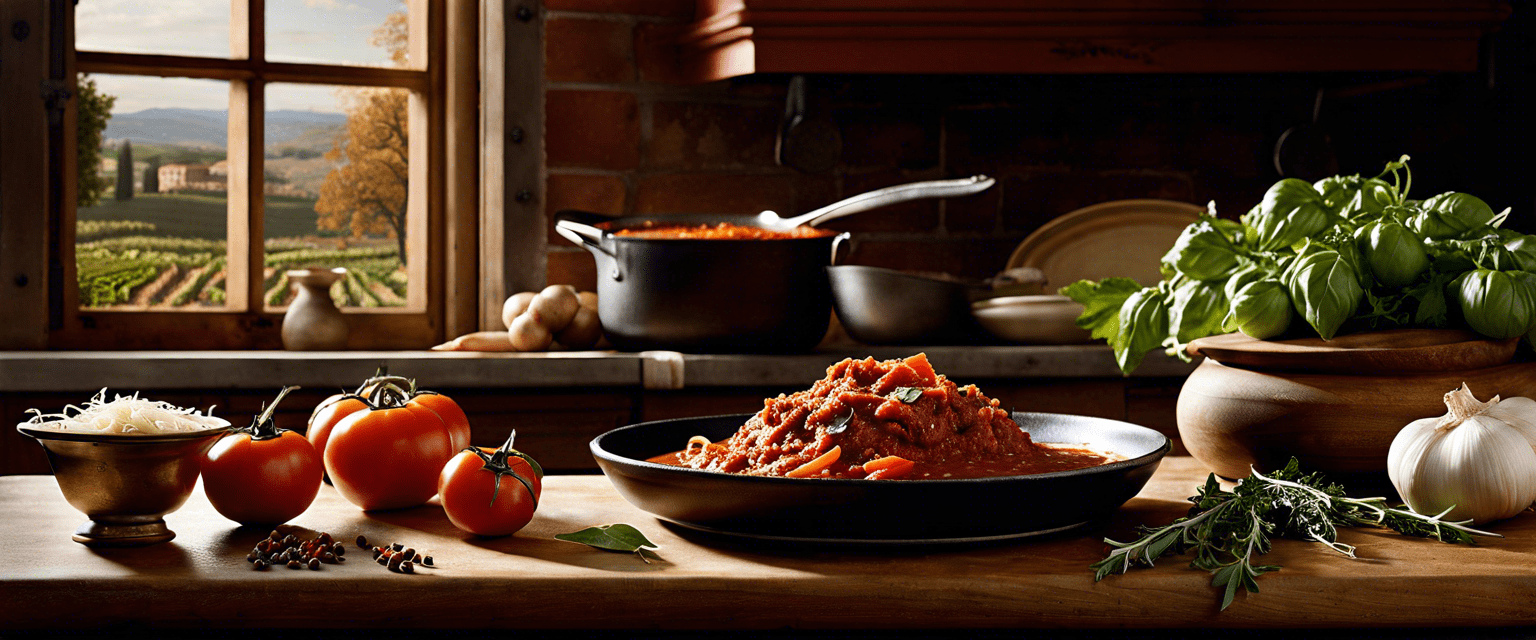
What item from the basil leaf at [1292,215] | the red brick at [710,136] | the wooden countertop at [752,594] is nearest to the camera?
the wooden countertop at [752,594]

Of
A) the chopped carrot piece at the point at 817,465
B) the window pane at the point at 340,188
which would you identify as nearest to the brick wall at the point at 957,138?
the window pane at the point at 340,188

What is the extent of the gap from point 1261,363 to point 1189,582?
0.38 meters

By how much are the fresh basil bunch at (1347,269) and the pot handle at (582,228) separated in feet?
3.92

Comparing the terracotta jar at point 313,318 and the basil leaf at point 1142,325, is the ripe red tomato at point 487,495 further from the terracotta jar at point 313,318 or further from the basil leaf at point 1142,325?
the terracotta jar at point 313,318

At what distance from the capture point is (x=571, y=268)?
2.65m

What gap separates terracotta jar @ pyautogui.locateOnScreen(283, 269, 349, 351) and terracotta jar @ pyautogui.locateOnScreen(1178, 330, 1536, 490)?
1.84 metres

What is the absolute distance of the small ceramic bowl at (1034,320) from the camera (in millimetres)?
2338

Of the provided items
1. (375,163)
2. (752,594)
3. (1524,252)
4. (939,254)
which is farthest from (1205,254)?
(375,163)

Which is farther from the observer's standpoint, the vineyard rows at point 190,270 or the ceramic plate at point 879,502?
the vineyard rows at point 190,270

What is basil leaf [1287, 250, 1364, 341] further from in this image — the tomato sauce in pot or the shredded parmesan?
the tomato sauce in pot

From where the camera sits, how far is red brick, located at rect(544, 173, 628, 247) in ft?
8.68

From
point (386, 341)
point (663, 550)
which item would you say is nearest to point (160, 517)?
point (663, 550)

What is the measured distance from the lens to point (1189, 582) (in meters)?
0.86

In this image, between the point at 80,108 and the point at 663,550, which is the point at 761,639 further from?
the point at 80,108
